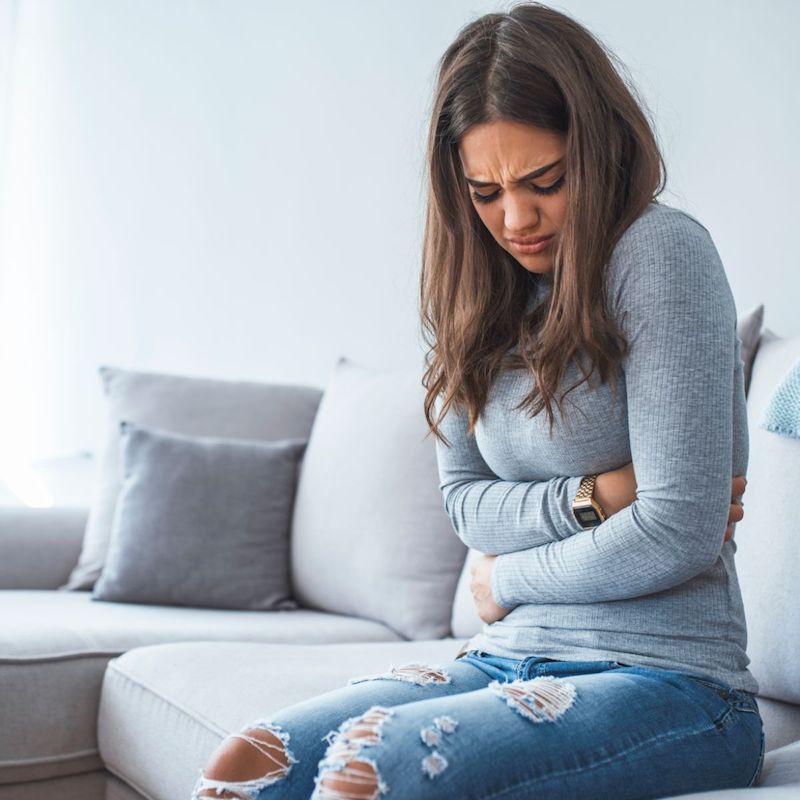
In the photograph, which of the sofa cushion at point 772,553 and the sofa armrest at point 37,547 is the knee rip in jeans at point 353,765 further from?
the sofa armrest at point 37,547

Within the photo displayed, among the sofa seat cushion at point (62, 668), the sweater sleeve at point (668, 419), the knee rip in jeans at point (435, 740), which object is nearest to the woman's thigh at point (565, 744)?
the knee rip in jeans at point (435, 740)

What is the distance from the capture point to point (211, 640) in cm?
204

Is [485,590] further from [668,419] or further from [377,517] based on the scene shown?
[377,517]

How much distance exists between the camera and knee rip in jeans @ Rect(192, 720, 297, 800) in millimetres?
1072

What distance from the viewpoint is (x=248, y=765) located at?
108 centimetres

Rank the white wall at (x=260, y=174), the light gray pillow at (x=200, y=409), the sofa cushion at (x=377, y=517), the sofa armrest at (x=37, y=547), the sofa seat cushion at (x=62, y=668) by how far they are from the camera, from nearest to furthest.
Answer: the sofa seat cushion at (x=62, y=668) → the white wall at (x=260, y=174) → the sofa cushion at (x=377, y=517) → the sofa armrest at (x=37, y=547) → the light gray pillow at (x=200, y=409)

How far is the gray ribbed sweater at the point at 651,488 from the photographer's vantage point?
115 cm

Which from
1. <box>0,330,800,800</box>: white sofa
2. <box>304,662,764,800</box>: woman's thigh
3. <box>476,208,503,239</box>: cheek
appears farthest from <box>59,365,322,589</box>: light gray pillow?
<box>304,662,764,800</box>: woman's thigh

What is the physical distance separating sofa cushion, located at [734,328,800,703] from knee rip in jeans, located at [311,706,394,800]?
2.25ft

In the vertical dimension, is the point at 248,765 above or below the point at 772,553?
below

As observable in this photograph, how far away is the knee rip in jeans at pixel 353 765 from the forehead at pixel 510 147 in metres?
0.63

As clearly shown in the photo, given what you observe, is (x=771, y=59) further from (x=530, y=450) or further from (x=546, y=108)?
(x=530, y=450)

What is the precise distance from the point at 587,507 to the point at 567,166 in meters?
0.38

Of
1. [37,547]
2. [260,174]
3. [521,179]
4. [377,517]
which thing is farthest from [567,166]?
[260,174]
